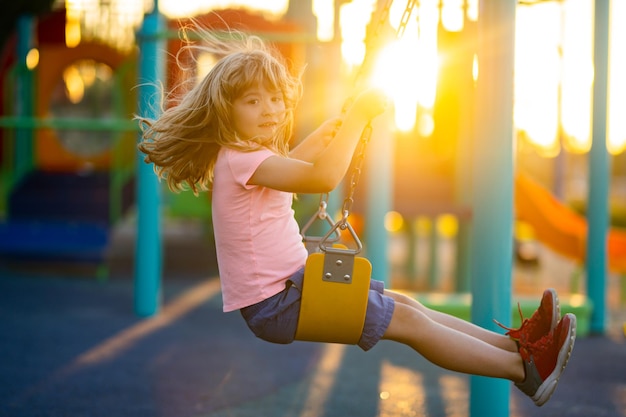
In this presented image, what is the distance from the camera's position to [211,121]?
7.76 feet

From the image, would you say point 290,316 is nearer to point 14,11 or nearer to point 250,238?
point 250,238

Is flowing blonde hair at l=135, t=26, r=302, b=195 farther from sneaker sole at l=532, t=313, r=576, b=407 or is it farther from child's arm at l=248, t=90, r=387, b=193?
sneaker sole at l=532, t=313, r=576, b=407

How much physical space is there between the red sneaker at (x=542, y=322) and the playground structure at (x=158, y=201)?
19cm

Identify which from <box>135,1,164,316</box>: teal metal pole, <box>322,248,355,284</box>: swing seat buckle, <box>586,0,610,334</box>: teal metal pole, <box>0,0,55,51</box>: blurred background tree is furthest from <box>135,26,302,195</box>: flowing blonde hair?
<box>0,0,55,51</box>: blurred background tree

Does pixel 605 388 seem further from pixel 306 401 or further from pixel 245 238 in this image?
pixel 245 238

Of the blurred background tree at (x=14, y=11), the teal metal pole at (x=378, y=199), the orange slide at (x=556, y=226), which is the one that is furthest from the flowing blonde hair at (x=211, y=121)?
the blurred background tree at (x=14, y=11)

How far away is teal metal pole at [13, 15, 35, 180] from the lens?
9219mm

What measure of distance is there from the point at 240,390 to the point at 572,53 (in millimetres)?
5677

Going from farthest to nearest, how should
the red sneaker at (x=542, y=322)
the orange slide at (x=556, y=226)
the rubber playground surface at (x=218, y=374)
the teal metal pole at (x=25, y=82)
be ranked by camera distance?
the teal metal pole at (x=25, y=82) < the orange slide at (x=556, y=226) < the rubber playground surface at (x=218, y=374) < the red sneaker at (x=542, y=322)

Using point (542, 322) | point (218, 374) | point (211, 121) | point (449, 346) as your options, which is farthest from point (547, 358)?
point (218, 374)

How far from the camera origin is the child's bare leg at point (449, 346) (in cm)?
224

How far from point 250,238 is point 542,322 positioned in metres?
0.92

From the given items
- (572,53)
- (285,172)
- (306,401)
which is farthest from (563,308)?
(572,53)

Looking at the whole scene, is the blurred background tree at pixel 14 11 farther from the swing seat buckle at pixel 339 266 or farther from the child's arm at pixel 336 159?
the swing seat buckle at pixel 339 266
